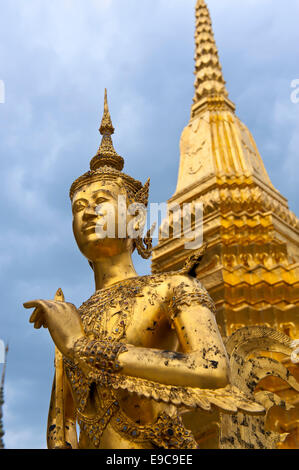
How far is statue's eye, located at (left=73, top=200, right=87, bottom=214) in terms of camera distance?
14.7ft

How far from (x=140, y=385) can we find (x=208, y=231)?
9519 millimetres

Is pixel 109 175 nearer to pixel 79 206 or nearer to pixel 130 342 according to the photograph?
pixel 79 206

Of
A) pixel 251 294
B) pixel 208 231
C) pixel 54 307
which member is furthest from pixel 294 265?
pixel 54 307

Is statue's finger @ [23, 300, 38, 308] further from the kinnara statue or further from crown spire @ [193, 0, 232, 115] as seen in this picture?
crown spire @ [193, 0, 232, 115]

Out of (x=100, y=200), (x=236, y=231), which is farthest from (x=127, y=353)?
(x=236, y=231)

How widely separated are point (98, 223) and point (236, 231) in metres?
8.44

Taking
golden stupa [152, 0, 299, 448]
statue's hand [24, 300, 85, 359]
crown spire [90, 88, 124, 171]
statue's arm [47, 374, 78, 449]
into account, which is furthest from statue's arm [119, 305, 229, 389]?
golden stupa [152, 0, 299, 448]

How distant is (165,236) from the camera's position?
13469 mm

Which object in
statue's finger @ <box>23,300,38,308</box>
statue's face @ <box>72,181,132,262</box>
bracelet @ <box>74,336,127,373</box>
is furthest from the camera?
statue's face @ <box>72,181,132,262</box>

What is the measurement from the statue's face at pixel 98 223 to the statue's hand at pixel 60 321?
0.69m

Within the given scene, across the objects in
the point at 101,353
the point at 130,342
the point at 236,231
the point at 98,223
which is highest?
the point at 236,231

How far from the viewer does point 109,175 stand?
4719 mm
